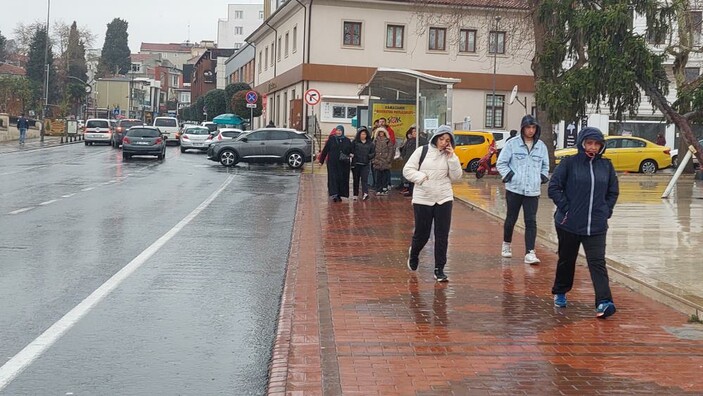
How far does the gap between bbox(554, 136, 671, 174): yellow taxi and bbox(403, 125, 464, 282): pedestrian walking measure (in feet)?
90.5

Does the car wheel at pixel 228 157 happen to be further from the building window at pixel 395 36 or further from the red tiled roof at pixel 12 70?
the red tiled roof at pixel 12 70

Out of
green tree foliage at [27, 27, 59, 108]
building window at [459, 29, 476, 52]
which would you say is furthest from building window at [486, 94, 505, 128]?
green tree foliage at [27, 27, 59, 108]

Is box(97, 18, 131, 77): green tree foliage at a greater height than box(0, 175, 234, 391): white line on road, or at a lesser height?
greater

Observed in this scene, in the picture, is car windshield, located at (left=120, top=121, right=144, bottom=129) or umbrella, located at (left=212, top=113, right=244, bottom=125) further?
umbrella, located at (left=212, top=113, right=244, bottom=125)

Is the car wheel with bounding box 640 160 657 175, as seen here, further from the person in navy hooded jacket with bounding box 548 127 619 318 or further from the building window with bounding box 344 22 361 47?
the person in navy hooded jacket with bounding box 548 127 619 318

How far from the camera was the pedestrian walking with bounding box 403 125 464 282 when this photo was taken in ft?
34.2

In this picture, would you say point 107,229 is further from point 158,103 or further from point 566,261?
point 158,103

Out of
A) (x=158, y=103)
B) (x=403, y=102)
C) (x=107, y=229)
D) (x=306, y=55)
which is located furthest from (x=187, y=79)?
(x=107, y=229)

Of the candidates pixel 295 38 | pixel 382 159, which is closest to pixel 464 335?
pixel 382 159

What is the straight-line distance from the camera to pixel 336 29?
50.2m

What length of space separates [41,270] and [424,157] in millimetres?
4428

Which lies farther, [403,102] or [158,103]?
[158,103]

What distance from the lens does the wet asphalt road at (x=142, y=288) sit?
21.8 ft

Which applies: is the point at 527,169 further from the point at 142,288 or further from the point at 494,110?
the point at 494,110
